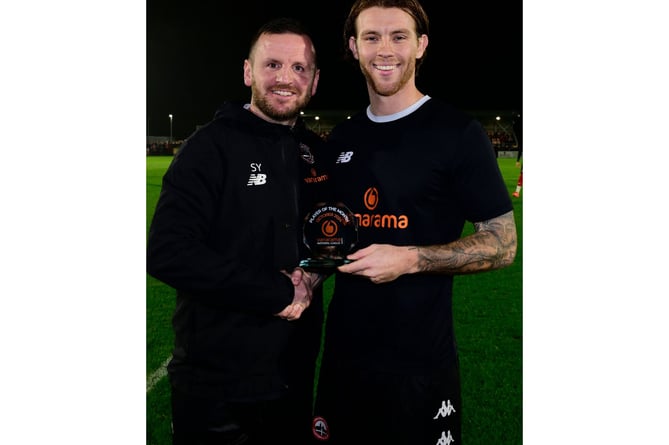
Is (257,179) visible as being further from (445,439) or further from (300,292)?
(445,439)

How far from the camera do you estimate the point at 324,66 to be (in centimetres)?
257

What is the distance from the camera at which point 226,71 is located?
3.00 m

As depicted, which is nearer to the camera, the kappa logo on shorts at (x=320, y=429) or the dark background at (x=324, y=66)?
the kappa logo on shorts at (x=320, y=429)

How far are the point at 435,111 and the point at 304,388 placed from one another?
1.12m

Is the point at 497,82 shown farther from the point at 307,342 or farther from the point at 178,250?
the point at 178,250

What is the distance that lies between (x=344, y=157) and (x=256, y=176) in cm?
34

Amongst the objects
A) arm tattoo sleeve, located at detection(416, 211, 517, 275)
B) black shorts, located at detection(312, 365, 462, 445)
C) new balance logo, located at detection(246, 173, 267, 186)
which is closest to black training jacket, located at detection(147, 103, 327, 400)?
new balance logo, located at detection(246, 173, 267, 186)

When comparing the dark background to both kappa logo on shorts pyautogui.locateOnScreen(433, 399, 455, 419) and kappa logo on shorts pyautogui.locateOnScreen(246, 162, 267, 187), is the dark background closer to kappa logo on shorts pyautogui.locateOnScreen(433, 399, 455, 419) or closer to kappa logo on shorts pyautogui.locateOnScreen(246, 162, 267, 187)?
kappa logo on shorts pyautogui.locateOnScreen(246, 162, 267, 187)

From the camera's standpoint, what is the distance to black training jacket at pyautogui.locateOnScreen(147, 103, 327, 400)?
1.83 metres

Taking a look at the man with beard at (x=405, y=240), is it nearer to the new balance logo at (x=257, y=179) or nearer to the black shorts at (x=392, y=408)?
the black shorts at (x=392, y=408)

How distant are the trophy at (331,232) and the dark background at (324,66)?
92 centimetres

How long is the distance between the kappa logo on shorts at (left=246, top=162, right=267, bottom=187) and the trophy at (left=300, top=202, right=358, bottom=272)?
23cm

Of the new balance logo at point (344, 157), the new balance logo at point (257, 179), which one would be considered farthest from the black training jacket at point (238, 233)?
the new balance logo at point (344, 157)

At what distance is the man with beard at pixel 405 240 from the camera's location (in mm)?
1911
